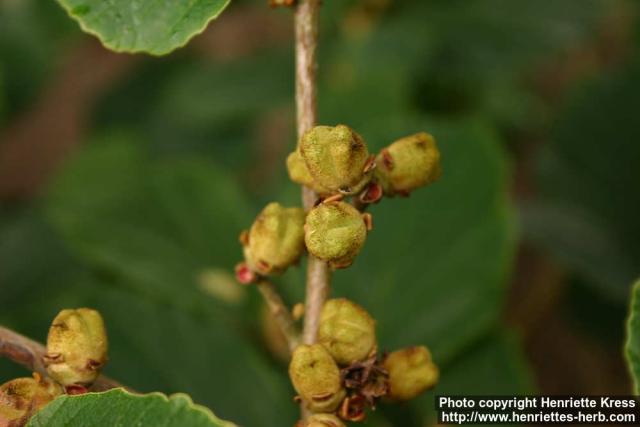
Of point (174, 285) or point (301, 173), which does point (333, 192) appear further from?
point (174, 285)

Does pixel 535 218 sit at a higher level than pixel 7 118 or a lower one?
lower

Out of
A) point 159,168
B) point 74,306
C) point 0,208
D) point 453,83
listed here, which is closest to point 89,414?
point 74,306

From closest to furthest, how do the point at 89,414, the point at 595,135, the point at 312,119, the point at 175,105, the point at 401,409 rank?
the point at 89,414, the point at 312,119, the point at 401,409, the point at 595,135, the point at 175,105

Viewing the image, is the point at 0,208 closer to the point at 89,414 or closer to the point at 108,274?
the point at 108,274

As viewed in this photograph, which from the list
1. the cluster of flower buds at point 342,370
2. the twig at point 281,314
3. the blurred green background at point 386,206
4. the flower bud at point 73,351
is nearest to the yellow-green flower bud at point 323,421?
the cluster of flower buds at point 342,370

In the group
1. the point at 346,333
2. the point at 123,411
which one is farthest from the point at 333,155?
the point at 123,411
